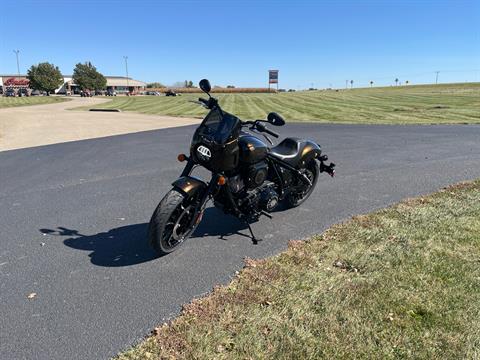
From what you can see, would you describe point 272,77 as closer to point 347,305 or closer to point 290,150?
point 290,150

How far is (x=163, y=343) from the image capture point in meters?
2.56

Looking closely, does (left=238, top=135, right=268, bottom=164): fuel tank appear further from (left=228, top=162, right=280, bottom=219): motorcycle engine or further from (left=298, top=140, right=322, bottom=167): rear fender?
(left=298, top=140, right=322, bottom=167): rear fender

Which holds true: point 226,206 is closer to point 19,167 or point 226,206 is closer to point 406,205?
point 406,205

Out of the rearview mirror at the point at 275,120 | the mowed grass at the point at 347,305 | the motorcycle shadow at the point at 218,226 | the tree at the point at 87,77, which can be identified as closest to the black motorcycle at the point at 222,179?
the rearview mirror at the point at 275,120

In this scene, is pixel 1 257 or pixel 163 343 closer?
pixel 163 343

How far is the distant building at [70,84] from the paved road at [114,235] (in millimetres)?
109183

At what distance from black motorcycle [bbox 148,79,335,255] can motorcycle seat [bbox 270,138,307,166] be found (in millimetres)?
19

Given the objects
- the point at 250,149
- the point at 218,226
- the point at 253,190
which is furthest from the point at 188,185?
the point at 218,226

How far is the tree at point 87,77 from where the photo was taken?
299 feet

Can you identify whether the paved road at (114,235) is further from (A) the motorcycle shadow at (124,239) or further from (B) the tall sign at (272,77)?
(B) the tall sign at (272,77)

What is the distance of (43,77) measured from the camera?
82.9 m

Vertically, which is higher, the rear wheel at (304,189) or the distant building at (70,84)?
the distant building at (70,84)

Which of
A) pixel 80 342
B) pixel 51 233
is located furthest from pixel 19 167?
pixel 80 342

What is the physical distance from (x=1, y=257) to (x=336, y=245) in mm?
3668
